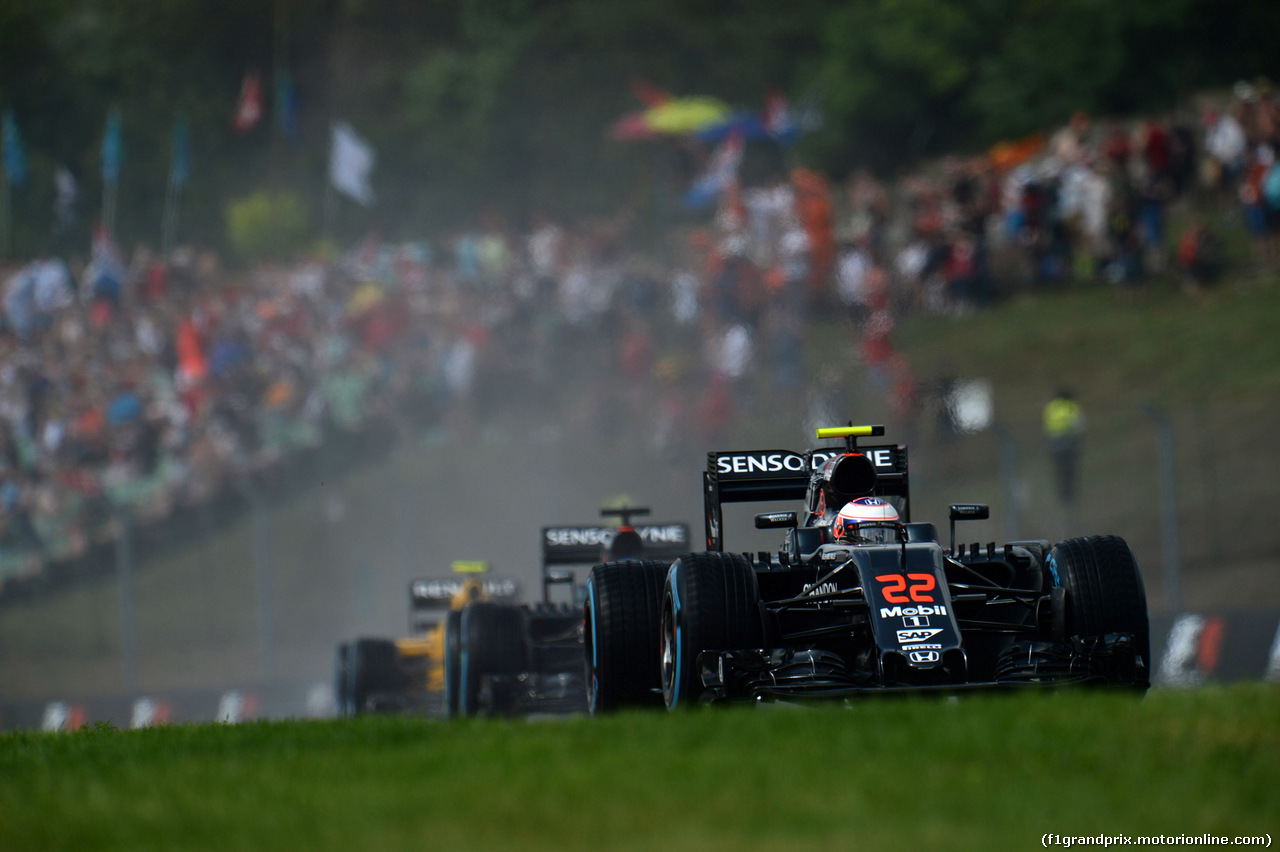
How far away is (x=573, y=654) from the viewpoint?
12695mm

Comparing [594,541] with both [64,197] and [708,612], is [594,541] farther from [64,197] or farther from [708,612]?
[64,197]

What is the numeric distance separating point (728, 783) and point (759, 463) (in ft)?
16.3

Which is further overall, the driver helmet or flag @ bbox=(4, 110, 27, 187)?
flag @ bbox=(4, 110, 27, 187)

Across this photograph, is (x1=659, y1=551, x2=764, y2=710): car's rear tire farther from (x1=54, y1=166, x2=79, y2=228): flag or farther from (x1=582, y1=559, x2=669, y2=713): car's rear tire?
(x1=54, y1=166, x2=79, y2=228): flag

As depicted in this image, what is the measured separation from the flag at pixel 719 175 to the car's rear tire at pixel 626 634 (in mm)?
18729

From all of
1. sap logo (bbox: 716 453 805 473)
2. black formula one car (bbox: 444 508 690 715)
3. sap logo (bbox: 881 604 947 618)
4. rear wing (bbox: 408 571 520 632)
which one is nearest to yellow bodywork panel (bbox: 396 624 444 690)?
rear wing (bbox: 408 571 520 632)

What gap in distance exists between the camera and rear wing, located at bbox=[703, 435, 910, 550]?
9.88 meters

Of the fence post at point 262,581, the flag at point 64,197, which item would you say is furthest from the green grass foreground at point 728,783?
the flag at point 64,197

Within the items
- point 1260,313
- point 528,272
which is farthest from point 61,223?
point 1260,313

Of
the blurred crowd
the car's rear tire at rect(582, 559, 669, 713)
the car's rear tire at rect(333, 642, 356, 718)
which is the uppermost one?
the blurred crowd

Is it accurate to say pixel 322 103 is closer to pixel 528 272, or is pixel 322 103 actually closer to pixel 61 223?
pixel 61 223

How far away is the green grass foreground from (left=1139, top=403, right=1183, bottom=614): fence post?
24.8 feet

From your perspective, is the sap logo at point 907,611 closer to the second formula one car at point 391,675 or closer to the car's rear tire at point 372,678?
the second formula one car at point 391,675

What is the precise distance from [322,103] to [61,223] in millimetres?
9743
